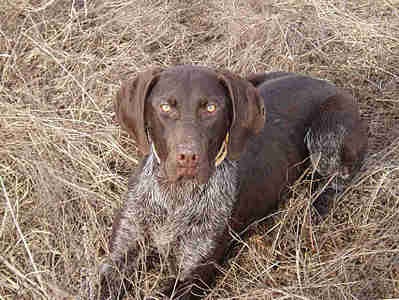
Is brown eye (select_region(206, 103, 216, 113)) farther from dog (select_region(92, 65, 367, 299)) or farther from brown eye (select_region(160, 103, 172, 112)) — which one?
brown eye (select_region(160, 103, 172, 112))

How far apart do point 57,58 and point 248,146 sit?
2104 mm

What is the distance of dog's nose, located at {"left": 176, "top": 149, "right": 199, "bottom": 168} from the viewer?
3.36 metres

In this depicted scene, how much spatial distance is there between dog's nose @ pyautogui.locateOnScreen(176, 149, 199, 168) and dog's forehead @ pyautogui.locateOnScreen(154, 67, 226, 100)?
0.93ft

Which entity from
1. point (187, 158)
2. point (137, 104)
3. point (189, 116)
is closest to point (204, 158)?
point (187, 158)

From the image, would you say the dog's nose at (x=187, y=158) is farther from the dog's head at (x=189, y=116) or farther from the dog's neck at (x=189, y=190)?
the dog's neck at (x=189, y=190)

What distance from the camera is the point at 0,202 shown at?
4102 mm

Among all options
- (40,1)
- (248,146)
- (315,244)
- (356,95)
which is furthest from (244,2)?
(315,244)

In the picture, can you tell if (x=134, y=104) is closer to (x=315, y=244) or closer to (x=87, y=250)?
(x=87, y=250)

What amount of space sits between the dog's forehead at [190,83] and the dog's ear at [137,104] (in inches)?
2.2

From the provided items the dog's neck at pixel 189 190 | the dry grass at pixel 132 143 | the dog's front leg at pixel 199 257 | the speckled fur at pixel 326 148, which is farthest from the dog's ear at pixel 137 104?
the speckled fur at pixel 326 148

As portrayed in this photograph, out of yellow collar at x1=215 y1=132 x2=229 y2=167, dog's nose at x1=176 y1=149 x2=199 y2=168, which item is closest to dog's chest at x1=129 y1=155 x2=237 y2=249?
yellow collar at x1=215 y1=132 x2=229 y2=167

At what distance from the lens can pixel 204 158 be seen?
11.3 feet

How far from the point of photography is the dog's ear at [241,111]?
3.59 m

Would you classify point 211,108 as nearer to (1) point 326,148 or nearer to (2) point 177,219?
(2) point 177,219
